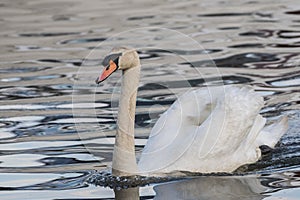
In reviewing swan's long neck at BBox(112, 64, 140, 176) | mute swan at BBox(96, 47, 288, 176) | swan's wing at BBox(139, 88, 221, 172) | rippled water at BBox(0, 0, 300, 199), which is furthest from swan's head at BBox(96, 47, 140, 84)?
rippled water at BBox(0, 0, 300, 199)

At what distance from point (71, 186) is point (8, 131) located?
7.19 ft

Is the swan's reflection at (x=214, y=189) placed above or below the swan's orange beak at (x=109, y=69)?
below

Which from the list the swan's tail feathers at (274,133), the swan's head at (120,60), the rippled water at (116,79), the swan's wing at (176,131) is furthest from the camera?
the swan's tail feathers at (274,133)

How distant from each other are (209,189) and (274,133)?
1.74 metres

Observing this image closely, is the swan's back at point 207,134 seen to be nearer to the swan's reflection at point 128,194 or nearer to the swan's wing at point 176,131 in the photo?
the swan's wing at point 176,131

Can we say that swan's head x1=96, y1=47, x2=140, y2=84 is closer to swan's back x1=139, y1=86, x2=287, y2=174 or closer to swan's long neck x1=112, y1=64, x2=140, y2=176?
swan's long neck x1=112, y1=64, x2=140, y2=176

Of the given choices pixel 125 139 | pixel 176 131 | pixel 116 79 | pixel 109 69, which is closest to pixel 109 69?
pixel 109 69

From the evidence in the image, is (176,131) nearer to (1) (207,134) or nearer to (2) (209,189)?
(1) (207,134)

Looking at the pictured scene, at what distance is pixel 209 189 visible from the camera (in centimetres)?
814

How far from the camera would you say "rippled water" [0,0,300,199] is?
841 cm

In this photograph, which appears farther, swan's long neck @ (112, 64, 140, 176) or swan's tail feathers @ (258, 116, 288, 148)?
swan's tail feathers @ (258, 116, 288, 148)

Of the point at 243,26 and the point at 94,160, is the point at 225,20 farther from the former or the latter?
the point at 94,160

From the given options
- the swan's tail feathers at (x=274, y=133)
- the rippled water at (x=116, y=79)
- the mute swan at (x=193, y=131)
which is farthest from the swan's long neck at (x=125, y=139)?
the swan's tail feathers at (x=274, y=133)

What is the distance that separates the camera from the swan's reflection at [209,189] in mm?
7875
